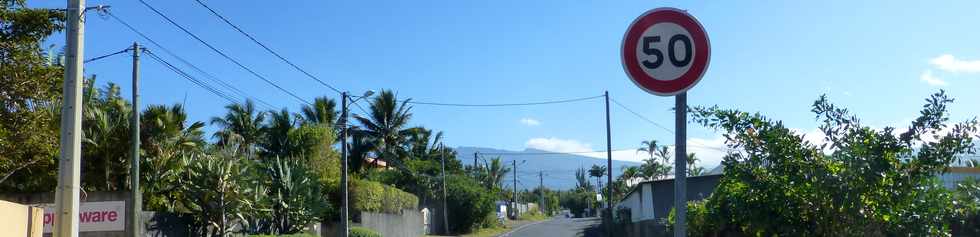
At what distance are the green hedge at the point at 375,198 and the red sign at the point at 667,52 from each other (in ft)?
111

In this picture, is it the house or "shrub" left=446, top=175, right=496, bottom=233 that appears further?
"shrub" left=446, top=175, right=496, bottom=233

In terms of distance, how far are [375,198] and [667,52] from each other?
119 ft

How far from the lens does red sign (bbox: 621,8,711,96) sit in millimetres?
4195

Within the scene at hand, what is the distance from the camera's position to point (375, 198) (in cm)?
3991

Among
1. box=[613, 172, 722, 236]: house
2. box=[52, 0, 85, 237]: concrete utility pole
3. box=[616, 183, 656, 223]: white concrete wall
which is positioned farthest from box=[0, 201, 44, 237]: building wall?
box=[616, 183, 656, 223]: white concrete wall

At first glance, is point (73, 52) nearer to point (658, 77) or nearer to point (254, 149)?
point (658, 77)

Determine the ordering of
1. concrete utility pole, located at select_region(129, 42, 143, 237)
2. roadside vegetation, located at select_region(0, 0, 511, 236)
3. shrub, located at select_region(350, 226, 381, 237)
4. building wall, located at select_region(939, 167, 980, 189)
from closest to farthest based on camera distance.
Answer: building wall, located at select_region(939, 167, 980, 189), roadside vegetation, located at select_region(0, 0, 511, 236), concrete utility pole, located at select_region(129, 42, 143, 237), shrub, located at select_region(350, 226, 381, 237)

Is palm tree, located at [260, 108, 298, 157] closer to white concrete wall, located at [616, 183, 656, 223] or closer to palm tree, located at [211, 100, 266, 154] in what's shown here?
palm tree, located at [211, 100, 266, 154]

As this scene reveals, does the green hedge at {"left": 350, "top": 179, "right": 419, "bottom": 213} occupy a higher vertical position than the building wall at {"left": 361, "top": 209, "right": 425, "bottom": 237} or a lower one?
higher

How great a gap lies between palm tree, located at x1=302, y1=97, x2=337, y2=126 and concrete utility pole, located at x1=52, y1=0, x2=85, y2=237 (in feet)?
126

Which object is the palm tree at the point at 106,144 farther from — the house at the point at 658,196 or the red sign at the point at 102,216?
the house at the point at 658,196

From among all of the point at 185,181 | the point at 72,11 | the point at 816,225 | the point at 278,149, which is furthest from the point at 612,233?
the point at 816,225

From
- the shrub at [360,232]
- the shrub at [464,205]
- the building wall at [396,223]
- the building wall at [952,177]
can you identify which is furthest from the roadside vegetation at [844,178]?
the shrub at [464,205]

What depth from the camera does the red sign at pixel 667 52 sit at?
4195 millimetres
